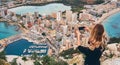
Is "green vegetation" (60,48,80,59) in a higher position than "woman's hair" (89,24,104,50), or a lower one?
lower

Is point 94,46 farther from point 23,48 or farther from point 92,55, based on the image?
point 23,48

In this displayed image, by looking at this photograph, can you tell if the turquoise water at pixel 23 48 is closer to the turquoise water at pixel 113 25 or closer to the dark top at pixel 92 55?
the turquoise water at pixel 113 25

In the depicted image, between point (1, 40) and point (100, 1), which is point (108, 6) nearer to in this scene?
point (100, 1)

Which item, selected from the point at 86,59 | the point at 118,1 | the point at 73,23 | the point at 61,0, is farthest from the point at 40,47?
the point at 86,59

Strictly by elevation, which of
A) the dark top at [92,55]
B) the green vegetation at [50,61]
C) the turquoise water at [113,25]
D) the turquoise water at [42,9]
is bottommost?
the green vegetation at [50,61]

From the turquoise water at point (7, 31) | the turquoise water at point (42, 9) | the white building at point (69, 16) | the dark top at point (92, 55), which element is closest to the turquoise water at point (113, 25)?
the white building at point (69, 16)

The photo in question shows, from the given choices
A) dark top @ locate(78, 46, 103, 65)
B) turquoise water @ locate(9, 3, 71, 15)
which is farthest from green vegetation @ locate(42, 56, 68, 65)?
dark top @ locate(78, 46, 103, 65)

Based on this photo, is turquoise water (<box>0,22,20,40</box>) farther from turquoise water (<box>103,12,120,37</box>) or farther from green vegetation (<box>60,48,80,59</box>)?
turquoise water (<box>103,12,120,37</box>)
